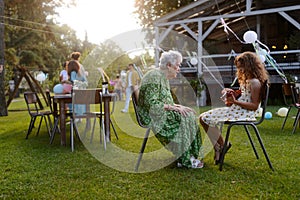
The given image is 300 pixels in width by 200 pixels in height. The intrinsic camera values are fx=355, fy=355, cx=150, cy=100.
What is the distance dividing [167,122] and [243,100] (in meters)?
0.84

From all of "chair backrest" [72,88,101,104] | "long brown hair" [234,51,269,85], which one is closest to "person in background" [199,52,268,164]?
"long brown hair" [234,51,269,85]

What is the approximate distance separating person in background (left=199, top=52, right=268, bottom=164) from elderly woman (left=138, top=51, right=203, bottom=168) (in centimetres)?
20

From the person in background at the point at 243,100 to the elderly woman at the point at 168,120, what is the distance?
20 cm

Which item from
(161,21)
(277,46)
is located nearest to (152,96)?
(161,21)

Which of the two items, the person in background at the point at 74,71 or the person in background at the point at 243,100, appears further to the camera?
the person in background at the point at 74,71

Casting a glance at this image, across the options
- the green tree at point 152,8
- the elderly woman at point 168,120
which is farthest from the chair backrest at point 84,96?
the green tree at point 152,8

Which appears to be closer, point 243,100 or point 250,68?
point 250,68

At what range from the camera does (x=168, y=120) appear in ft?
12.4

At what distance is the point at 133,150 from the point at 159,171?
1.15 m

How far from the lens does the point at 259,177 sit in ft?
11.2

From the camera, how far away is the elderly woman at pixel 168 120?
12.2 feet

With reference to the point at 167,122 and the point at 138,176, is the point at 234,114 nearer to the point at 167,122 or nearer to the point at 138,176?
the point at 167,122

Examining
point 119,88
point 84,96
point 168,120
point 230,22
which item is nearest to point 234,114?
point 168,120

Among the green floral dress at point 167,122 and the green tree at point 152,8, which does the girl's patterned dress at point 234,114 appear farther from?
the green tree at point 152,8
